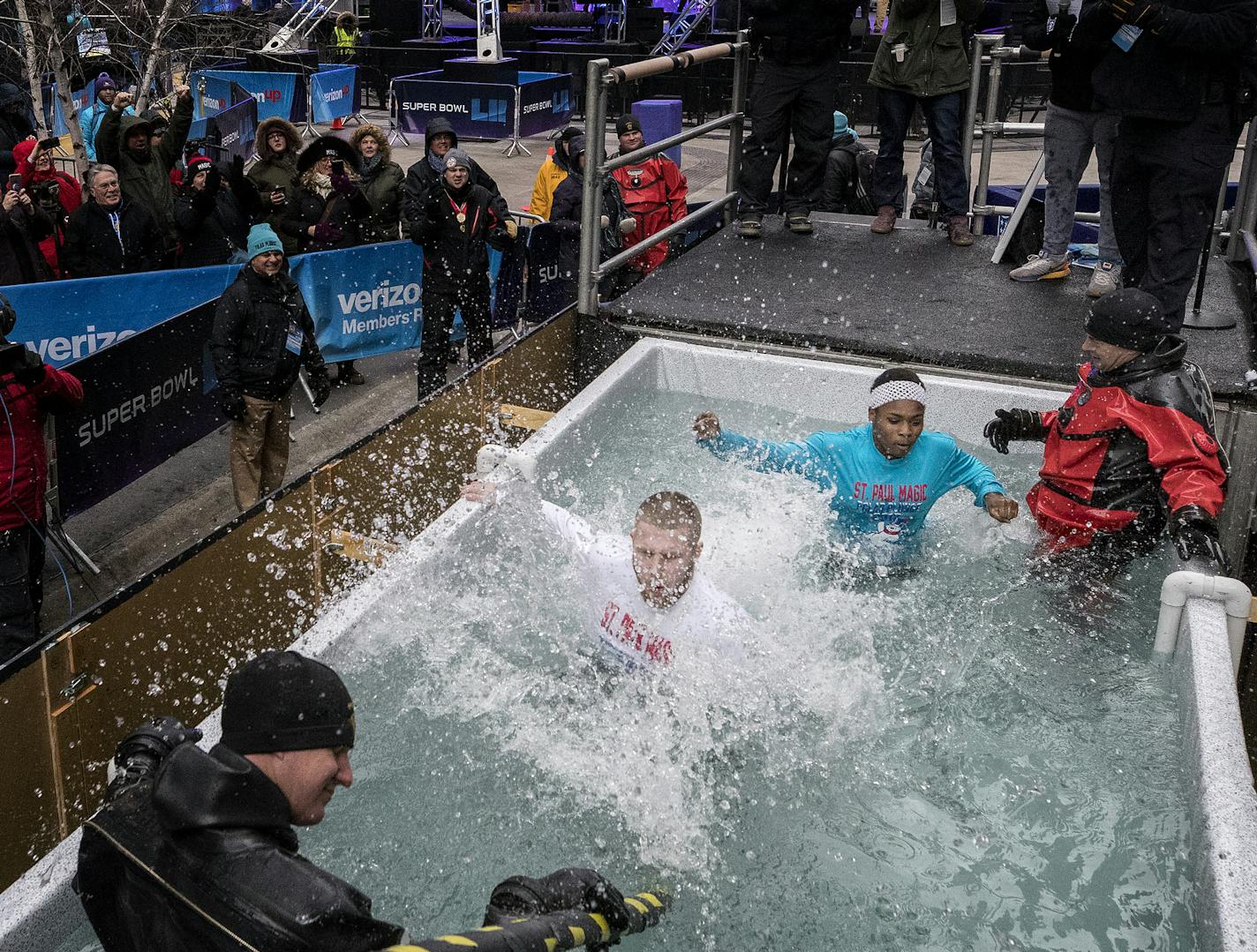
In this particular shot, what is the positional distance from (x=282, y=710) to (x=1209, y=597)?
346cm

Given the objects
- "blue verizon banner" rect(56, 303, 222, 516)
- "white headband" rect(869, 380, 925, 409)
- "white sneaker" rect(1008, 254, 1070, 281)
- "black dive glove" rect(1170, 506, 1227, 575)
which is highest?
"white sneaker" rect(1008, 254, 1070, 281)

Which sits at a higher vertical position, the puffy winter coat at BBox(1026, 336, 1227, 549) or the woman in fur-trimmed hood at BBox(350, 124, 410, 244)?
the woman in fur-trimmed hood at BBox(350, 124, 410, 244)

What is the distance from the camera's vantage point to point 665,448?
6504mm

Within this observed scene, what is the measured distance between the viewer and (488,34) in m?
22.0

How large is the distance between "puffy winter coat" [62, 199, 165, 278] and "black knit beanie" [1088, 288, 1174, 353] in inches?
249

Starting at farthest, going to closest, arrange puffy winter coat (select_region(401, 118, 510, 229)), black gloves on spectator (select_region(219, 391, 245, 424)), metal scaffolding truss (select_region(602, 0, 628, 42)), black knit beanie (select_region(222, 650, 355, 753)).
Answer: metal scaffolding truss (select_region(602, 0, 628, 42)) < puffy winter coat (select_region(401, 118, 510, 229)) < black gloves on spectator (select_region(219, 391, 245, 424)) < black knit beanie (select_region(222, 650, 355, 753))

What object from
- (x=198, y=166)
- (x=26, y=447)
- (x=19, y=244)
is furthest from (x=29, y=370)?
(x=198, y=166)

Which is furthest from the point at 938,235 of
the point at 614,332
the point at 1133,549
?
the point at 1133,549

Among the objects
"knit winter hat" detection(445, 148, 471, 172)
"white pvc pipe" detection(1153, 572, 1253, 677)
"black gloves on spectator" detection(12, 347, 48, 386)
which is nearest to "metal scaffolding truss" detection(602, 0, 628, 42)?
"knit winter hat" detection(445, 148, 471, 172)

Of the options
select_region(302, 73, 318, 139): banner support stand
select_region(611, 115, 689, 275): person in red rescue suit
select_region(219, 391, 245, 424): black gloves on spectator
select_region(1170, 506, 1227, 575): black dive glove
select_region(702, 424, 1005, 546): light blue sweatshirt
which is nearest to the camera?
select_region(1170, 506, 1227, 575): black dive glove

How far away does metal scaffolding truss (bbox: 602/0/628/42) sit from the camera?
89.5 feet

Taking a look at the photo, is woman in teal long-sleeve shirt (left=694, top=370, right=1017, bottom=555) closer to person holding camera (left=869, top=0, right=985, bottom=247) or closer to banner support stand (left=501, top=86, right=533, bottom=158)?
person holding camera (left=869, top=0, right=985, bottom=247)

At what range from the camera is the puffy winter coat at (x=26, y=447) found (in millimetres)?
4973

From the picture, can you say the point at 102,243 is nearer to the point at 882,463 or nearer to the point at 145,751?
the point at 882,463
